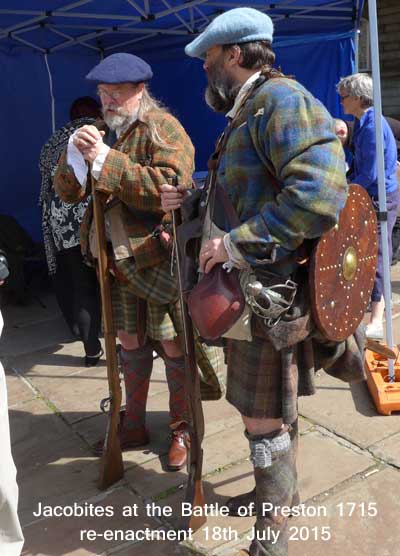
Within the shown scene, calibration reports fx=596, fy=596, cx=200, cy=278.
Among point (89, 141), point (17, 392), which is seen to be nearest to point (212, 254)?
point (89, 141)

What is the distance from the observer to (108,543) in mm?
2314

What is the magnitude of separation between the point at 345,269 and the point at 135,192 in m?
0.95

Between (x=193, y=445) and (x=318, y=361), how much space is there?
21.7 inches

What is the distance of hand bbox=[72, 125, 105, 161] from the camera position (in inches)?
91.9

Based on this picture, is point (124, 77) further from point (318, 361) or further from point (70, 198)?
point (318, 361)

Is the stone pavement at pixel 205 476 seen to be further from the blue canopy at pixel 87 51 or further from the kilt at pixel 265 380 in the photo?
the blue canopy at pixel 87 51

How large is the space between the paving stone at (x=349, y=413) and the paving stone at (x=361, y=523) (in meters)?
0.34

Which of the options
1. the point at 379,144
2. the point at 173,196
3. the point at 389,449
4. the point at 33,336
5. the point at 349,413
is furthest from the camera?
the point at 33,336

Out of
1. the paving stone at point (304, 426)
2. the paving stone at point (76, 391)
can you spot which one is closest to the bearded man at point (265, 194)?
the paving stone at point (304, 426)

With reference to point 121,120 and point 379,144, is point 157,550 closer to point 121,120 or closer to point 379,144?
point 121,120

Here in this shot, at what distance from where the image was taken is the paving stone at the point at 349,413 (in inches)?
116

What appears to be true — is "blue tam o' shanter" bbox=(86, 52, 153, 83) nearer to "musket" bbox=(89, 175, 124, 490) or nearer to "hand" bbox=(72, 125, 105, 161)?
"hand" bbox=(72, 125, 105, 161)

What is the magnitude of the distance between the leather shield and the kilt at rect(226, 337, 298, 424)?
0.18 m

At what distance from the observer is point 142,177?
94.5 inches
